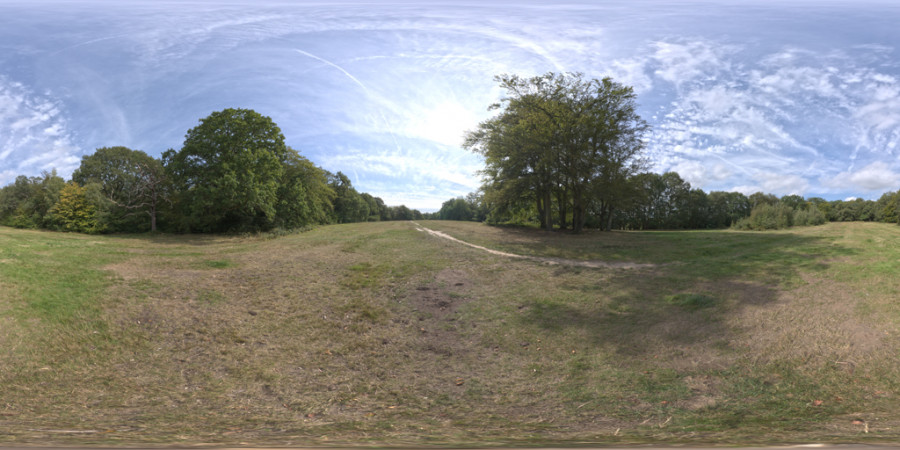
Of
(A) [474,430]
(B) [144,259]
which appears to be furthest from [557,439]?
(B) [144,259]

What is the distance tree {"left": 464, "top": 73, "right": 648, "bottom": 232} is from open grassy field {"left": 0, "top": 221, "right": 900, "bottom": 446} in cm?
1878

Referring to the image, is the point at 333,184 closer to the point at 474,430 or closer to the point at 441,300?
the point at 441,300

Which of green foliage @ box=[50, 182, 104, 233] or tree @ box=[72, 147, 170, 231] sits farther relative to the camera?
tree @ box=[72, 147, 170, 231]

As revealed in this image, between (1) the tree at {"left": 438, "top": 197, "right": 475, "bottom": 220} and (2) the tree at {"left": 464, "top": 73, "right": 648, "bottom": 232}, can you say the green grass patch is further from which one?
(1) the tree at {"left": 438, "top": 197, "right": 475, "bottom": 220}

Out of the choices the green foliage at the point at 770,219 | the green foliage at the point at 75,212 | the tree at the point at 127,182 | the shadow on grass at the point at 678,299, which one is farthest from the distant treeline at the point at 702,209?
the green foliage at the point at 75,212

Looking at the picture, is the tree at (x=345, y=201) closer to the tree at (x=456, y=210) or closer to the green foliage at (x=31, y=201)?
the tree at (x=456, y=210)

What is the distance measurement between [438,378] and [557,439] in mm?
3369

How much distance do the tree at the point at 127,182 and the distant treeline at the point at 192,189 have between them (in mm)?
89

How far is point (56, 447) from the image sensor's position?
3.04m

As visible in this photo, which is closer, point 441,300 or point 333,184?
point 441,300

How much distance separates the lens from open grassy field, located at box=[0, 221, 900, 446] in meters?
4.93

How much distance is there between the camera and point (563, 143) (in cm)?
3161

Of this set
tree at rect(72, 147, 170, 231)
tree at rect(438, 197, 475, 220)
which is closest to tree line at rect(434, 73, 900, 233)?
tree at rect(72, 147, 170, 231)

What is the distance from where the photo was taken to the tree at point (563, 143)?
Answer: 102 ft
